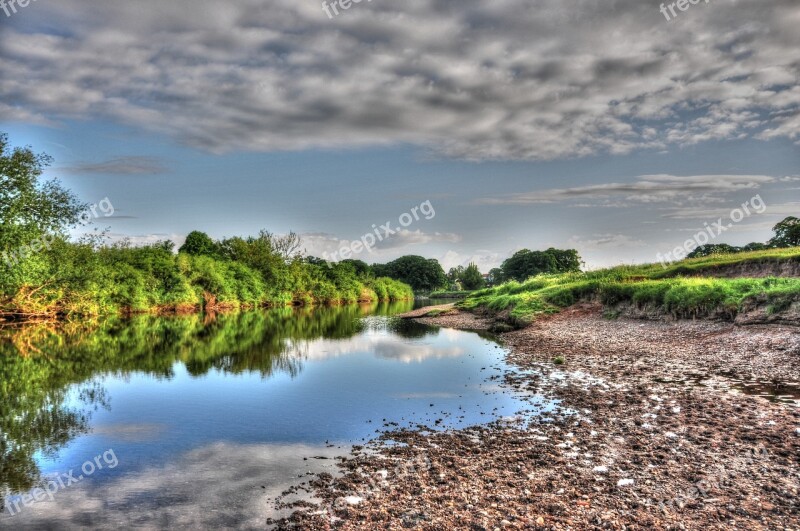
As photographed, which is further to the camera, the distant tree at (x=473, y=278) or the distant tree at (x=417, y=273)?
the distant tree at (x=417, y=273)

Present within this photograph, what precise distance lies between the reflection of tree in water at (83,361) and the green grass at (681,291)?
15161 mm

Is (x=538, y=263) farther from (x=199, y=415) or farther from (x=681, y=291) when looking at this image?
(x=199, y=415)

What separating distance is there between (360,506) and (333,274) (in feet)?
300

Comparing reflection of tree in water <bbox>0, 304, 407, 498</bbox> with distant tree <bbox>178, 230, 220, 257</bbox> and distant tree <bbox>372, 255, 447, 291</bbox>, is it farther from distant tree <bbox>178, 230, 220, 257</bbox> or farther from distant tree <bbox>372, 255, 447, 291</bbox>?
distant tree <bbox>372, 255, 447, 291</bbox>

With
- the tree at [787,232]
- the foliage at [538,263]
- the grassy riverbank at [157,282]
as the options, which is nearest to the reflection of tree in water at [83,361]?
the grassy riverbank at [157,282]

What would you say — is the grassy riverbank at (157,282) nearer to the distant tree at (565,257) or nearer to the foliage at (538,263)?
the foliage at (538,263)

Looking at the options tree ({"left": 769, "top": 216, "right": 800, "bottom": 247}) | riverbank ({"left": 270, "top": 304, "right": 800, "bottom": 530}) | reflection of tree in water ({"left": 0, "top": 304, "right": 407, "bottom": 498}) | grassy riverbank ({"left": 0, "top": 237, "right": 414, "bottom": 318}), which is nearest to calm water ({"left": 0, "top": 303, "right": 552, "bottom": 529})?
reflection of tree in water ({"left": 0, "top": 304, "right": 407, "bottom": 498})

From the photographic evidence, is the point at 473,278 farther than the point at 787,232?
Yes

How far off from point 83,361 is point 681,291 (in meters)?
28.4

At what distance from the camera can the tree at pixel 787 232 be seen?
159 ft

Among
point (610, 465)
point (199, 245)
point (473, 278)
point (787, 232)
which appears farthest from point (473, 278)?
point (610, 465)

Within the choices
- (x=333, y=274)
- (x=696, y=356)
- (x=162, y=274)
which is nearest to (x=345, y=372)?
(x=696, y=356)

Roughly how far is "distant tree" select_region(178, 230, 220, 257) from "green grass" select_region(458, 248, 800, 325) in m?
53.6

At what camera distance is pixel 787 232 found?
4922 centimetres
